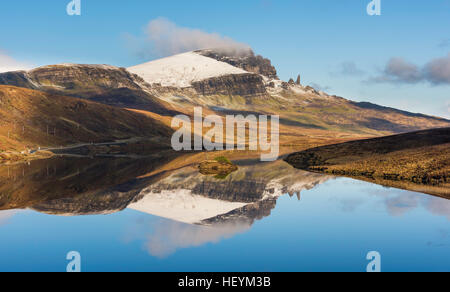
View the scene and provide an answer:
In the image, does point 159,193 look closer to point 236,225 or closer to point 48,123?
point 236,225

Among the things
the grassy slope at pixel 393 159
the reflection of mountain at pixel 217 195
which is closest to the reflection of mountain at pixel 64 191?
the reflection of mountain at pixel 217 195

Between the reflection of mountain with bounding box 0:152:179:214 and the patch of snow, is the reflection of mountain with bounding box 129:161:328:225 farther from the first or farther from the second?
the reflection of mountain with bounding box 0:152:179:214

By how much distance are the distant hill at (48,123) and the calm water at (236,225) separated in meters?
78.8

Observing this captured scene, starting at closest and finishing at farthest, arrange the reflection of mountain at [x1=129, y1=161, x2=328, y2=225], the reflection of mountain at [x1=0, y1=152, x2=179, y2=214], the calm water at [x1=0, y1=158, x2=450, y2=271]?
the calm water at [x1=0, y1=158, x2=450, y2=271] < the reflection of mountain at [x1=129, y1=161, x2=328, y2=225] < the reflection of mountain at [x1=0, y1=152, x2=179, y2=214]

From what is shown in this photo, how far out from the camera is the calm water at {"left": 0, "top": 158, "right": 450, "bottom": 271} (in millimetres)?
21609

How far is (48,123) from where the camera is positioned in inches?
6245

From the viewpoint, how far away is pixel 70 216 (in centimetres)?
3422

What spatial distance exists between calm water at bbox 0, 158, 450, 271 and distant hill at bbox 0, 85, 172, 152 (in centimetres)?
7880

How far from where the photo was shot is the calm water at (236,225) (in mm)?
21609

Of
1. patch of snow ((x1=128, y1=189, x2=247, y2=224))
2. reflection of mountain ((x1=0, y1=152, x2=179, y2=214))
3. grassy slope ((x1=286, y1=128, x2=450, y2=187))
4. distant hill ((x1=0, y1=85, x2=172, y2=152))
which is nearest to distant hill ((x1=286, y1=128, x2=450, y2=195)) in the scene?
grassy slope ((x1=286, y1=128, x2=450, y2=187))

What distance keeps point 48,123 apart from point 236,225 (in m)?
147
